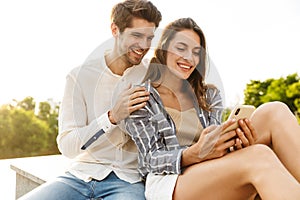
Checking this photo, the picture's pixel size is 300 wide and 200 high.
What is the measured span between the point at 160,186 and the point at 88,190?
29 centimetres

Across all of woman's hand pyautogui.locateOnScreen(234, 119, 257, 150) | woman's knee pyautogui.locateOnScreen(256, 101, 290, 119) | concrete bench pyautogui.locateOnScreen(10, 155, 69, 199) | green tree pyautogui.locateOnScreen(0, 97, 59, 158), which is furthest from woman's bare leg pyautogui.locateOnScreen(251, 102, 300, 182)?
green tree pyautogui.locateOnScreen(0, 97, 59, 158)

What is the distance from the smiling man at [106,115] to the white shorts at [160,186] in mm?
58

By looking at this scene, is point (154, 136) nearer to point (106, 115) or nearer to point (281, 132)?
point (106, 115)

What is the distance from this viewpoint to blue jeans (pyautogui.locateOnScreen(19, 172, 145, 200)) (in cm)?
163

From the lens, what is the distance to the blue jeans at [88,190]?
1.63 m

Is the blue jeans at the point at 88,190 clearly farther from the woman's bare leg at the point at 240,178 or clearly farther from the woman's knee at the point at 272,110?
the woman's knee at the point at 272,110

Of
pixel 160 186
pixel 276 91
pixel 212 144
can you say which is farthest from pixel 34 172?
pixel 276 91

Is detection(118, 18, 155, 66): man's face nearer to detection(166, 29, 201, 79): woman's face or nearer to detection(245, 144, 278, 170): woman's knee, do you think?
detection(166, 29, 201, 79): woman's face

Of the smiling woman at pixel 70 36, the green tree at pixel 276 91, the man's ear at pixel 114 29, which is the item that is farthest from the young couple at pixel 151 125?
the green tree at pixel 276 91

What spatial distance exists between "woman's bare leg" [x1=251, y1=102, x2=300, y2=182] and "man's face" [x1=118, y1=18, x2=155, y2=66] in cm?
49

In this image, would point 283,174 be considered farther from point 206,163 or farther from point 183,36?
point 183,36

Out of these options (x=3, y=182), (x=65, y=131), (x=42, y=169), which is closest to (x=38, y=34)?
(x=3, y=182)

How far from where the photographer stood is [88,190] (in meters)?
1.70

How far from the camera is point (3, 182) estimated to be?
12.2 ft
